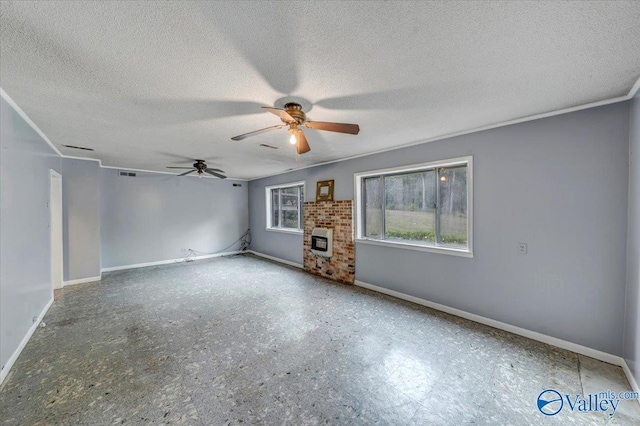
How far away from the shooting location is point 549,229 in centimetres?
263

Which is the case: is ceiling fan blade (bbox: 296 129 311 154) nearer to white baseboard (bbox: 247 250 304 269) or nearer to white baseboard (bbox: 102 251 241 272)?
white baseboard (bbox: 247 250 304 269)

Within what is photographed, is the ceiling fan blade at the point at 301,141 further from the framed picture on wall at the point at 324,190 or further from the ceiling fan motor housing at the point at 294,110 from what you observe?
the framed picture on wall at the point at 324,190

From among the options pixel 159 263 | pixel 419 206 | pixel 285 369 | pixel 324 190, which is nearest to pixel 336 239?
pixel 324 190

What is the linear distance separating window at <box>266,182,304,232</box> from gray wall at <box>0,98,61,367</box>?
432 centimetres

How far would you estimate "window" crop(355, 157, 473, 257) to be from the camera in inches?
134

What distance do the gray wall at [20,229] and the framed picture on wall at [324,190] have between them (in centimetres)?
420

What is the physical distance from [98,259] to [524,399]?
22.7ft

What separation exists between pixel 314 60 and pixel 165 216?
253 inches

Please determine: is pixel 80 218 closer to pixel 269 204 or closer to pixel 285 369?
pixel 269 204

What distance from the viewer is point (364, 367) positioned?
89.6 inches

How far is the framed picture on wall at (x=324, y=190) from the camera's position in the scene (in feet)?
16.9

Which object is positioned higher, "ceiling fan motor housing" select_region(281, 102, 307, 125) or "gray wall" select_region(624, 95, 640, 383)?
"ceiling fan motor housing" select_region(281, 102, 307, 125)

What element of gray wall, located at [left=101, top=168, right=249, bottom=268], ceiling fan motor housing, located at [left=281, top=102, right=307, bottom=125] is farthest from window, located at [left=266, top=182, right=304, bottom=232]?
ceiling fan motor housing, located at [left=281, top=102, right=307, bottom=125]

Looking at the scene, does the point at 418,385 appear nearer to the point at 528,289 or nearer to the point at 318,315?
the point at 318,315
